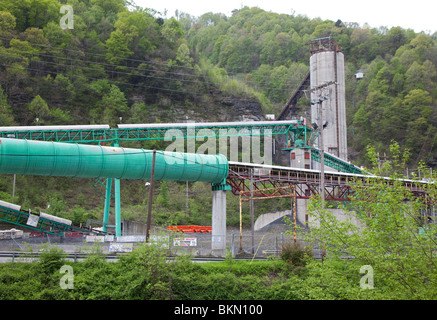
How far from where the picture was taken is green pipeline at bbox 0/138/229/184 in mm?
24125

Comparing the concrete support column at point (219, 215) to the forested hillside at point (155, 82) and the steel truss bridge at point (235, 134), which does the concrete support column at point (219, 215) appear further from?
the forested hillside at point (155, 82)

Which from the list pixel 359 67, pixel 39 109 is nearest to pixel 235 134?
pixel 39 109

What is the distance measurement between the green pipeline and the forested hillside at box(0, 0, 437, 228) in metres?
18.6

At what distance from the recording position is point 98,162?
2633 cm

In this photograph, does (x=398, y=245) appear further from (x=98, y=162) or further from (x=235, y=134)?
(x=235, y=134)

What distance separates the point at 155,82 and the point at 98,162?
46560 millimetres

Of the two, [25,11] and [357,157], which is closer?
[25,11]

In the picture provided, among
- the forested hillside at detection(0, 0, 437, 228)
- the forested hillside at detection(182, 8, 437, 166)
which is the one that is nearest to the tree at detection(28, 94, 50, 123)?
the forested hillside at detection(0, 0, 437, 228)

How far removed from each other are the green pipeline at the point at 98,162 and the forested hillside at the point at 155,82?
18.6 m

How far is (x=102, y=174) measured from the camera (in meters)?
27.2

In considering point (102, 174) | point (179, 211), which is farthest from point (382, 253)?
point (179, 211)

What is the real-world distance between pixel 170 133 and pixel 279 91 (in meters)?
62.1

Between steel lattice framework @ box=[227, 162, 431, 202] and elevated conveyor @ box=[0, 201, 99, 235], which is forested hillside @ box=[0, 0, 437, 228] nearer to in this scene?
elevated conveyor @ box=[0, 201, 99, 235]
